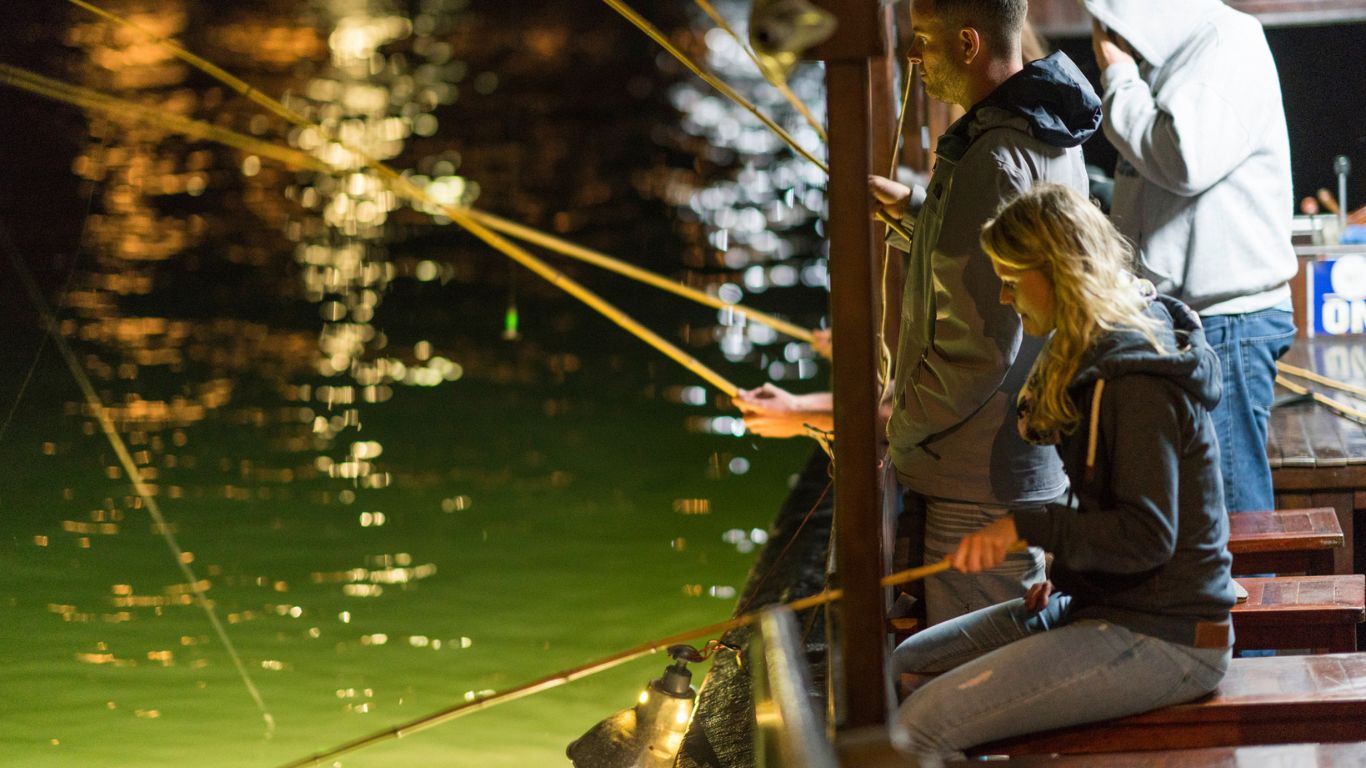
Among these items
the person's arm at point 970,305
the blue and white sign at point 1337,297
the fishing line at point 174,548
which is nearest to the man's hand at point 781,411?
the person's arm at point 970,305

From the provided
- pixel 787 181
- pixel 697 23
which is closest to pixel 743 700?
pixel 787 181

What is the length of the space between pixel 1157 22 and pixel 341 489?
24.3 feet

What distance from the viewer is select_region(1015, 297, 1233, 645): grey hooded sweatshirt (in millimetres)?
3039

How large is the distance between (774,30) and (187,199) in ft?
71.8

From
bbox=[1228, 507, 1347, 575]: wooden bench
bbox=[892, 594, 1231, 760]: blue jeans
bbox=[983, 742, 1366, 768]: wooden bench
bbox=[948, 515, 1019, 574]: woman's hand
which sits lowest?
bbox=[983, 742, 1366, 768]: wooden bench

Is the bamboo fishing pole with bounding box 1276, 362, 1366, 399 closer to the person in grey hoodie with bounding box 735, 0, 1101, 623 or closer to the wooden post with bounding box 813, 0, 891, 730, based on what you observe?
the person in grey hoodie with bounding box 735, 0, 1101, 623

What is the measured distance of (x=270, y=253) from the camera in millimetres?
20172

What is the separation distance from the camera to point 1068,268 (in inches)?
123

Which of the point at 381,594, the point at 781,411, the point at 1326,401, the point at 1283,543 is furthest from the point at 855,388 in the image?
the point at 381,594

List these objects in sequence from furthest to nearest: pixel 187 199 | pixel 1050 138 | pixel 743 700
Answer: pixel 187 199 → pixel 743 700 → pixel 1050 138

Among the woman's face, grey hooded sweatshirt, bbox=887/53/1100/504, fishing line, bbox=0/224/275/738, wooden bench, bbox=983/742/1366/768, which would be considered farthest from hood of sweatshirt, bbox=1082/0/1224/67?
fishing line, bbox=0/224/275/738

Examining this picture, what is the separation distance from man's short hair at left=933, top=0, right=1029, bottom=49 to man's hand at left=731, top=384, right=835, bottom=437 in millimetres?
1244

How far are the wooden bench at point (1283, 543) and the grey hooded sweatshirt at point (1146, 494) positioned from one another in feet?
4.81

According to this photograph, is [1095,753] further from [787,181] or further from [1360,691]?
[787,181]
